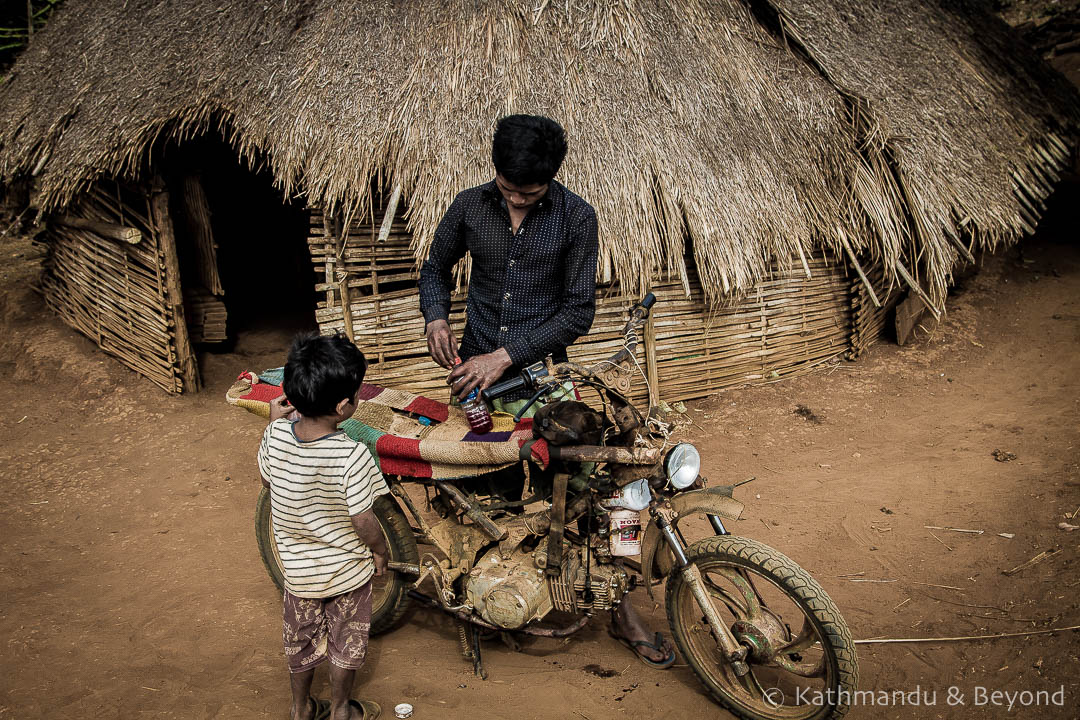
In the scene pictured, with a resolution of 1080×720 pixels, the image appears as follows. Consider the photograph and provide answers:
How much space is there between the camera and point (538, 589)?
103 inches

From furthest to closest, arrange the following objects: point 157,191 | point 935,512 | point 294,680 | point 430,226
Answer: point 157,191 < point 430,226 < point 935,512 < point 294,680

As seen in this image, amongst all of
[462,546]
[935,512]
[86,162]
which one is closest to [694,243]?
[935,512]

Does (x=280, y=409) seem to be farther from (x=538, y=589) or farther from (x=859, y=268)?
(x=859, y=268)

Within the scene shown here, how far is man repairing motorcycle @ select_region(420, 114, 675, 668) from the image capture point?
253 cm

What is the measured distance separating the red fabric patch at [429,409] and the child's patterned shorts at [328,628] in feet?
2.14

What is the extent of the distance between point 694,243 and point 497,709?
3314 millimetres

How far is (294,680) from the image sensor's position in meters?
2.49

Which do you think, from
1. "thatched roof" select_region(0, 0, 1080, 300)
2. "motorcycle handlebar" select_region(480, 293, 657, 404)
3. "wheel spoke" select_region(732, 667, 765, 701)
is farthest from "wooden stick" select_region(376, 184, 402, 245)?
"wheel spoke" select_region(732, 667, 765, 701)

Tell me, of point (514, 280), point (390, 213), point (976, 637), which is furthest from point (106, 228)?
point (976, 637)

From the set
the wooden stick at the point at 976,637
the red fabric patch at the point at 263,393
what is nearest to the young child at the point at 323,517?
the red fabric patch at the point at 263,393

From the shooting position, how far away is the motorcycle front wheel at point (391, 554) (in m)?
2.88

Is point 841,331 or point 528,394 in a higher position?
point 528,394

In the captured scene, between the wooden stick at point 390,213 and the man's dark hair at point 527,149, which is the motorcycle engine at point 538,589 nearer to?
the man's dark hair at point 527,149

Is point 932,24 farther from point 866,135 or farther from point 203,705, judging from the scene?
point 203,705
